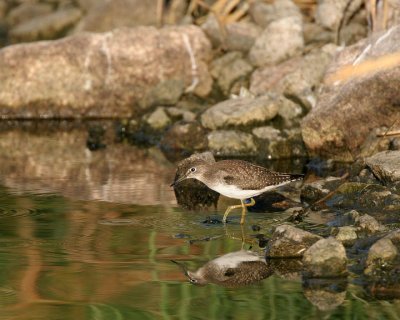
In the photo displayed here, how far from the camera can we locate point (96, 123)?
21547 millimetres

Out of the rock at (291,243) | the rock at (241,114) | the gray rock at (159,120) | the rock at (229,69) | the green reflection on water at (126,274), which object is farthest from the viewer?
the rock at (229,69)

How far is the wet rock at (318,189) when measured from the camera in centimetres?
1397

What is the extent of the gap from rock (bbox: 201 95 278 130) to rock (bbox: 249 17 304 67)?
2.69m

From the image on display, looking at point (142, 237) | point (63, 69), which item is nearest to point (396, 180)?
point (142, 237)

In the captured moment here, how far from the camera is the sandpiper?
1274 cm

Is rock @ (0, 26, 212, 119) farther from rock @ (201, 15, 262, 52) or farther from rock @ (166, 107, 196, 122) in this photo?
rock @ (166, 107, 196, 122)

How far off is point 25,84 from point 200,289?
1309cm

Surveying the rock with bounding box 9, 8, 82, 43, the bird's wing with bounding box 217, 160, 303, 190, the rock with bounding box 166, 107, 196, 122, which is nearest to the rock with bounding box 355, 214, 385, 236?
the bird's wing with bounding box 217, 160, 303, 190

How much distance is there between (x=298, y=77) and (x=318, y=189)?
6.11 m

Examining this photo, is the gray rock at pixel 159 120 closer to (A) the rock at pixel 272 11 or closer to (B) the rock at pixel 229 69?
(B) the rock at pixel 229 69

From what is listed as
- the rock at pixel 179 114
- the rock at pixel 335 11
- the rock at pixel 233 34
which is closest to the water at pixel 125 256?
the rock at pixel 179 114

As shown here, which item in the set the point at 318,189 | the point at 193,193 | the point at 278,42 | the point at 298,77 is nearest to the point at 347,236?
the point at 318,189

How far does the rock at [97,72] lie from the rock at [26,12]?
228 inches

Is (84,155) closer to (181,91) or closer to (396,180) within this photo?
(181,91)
